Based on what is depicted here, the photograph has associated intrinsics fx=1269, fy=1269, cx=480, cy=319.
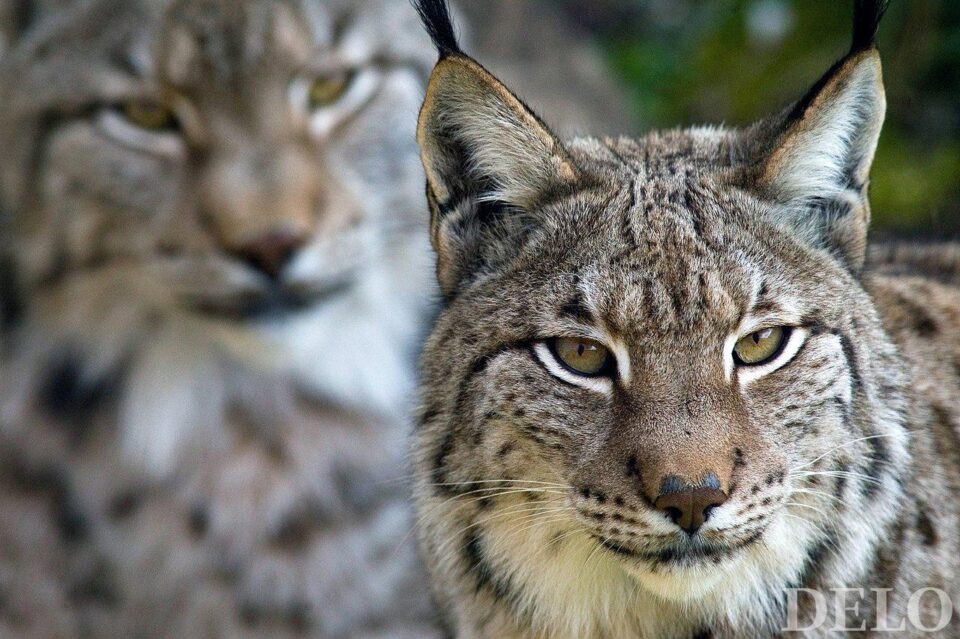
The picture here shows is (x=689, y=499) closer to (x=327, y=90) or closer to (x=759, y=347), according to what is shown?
(x=759, y=347)

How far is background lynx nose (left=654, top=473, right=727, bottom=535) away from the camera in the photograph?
247 centimetres

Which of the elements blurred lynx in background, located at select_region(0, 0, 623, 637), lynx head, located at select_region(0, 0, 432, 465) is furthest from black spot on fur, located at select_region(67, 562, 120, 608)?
lynx head, located at select_region(0, 0, 432, 465)

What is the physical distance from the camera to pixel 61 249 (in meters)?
4.46

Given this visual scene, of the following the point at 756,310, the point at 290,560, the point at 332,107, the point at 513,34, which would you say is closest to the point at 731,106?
the point at 513,34

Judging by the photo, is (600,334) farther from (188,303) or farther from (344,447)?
(344,447)

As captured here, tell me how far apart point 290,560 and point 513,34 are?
3944 millimetres

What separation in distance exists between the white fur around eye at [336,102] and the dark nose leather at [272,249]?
531 millimetres

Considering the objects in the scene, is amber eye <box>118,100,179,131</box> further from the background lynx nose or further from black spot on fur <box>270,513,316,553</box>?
the background lynx nose

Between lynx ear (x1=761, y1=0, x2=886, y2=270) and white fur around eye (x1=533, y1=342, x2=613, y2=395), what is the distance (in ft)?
1.94

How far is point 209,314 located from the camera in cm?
436

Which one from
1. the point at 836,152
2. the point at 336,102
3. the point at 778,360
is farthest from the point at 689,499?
the point at 336,102

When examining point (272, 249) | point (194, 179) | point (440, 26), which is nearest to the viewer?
point (440, 26)

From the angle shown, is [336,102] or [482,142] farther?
[336,102]

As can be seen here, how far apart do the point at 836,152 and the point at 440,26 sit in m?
0.95
